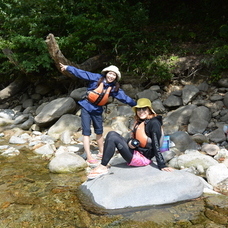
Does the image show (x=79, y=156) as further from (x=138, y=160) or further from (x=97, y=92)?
(x=138, y=160)

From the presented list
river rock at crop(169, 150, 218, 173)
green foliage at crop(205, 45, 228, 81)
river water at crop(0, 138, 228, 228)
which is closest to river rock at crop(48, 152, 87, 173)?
river water at crop(0, 138, 228, 228)

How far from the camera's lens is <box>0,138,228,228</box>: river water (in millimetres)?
2930

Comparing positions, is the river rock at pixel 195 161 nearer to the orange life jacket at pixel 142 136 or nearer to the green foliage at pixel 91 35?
the orange life jacket at pixel 142 136

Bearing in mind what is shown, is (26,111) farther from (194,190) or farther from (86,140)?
(194,190)

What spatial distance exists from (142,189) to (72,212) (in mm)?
961

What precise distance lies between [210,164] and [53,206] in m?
2.78

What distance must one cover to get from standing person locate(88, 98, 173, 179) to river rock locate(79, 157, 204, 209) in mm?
215

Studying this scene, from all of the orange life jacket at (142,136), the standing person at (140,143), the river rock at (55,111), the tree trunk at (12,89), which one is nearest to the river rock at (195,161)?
the standing person at (140,143)

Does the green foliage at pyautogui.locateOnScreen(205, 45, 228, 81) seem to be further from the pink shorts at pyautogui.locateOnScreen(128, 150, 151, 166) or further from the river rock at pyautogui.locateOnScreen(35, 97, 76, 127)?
the pink shorts at pyautogui.locateOnScreen(128, 150, 151, 166)

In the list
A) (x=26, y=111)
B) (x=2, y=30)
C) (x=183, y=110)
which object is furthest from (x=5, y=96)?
(x=183, y=110)

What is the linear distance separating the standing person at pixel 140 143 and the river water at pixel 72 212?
603 millimetres

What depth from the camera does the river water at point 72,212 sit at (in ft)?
9.61

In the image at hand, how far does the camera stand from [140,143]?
394 centimetres

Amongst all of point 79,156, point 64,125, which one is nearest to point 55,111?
point 64,125
